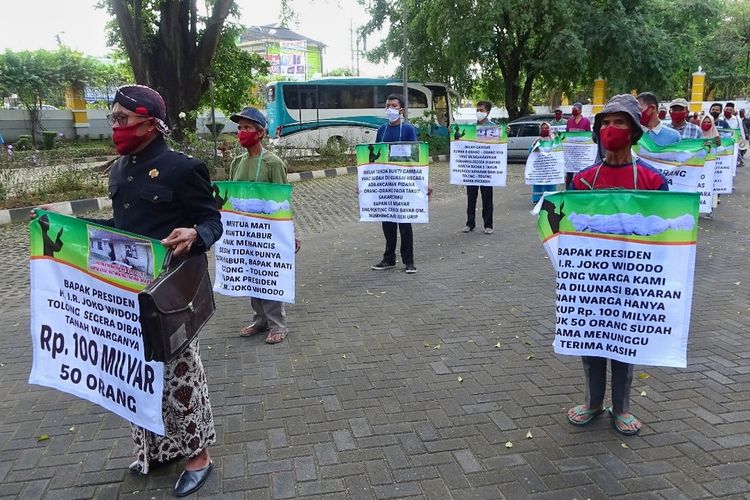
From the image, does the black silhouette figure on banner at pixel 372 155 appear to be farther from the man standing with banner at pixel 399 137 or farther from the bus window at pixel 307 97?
the bus window at pixel 307 97

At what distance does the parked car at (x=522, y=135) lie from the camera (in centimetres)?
1975

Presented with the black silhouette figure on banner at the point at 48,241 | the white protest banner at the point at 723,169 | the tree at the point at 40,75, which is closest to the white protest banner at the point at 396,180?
the black silhouette figure on banner at the point at 48,241

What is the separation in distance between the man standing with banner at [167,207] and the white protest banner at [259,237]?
190 cm

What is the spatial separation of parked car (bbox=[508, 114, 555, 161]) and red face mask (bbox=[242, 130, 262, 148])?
52.8 ft

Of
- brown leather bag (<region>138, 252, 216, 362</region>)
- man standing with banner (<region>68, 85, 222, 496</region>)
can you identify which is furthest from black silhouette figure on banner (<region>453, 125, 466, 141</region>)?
brown leather bag (<region>138, 252, 216, 362</region>)

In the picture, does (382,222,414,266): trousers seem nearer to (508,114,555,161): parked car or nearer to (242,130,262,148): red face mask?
(242,130,262,148): red face mask

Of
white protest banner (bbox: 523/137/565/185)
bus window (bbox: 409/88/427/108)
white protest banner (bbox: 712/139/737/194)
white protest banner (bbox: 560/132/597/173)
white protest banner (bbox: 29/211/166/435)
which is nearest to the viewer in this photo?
white protest banner (bbox: 29/211/166/435)

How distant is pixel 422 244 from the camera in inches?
342

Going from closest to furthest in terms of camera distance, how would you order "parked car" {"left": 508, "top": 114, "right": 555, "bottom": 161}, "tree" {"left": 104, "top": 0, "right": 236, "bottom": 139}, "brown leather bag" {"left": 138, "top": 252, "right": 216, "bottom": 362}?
"brown leather bag" {"left": 138, "top": 252, "right": 216, "bottom": 362}, "tree" {"left": 104, "top": 0, "right": 236, "bottom": 139}, "parked car" {"left": 508, "top": 114, "right": 555, "bottom": 161}

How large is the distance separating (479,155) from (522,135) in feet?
38.3

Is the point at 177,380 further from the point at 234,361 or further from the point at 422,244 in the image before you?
the point at 422,244

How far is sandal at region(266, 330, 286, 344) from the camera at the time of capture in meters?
4.99

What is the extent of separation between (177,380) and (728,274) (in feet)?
20.9

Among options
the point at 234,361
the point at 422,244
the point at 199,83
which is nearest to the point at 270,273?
the point at 234,361
